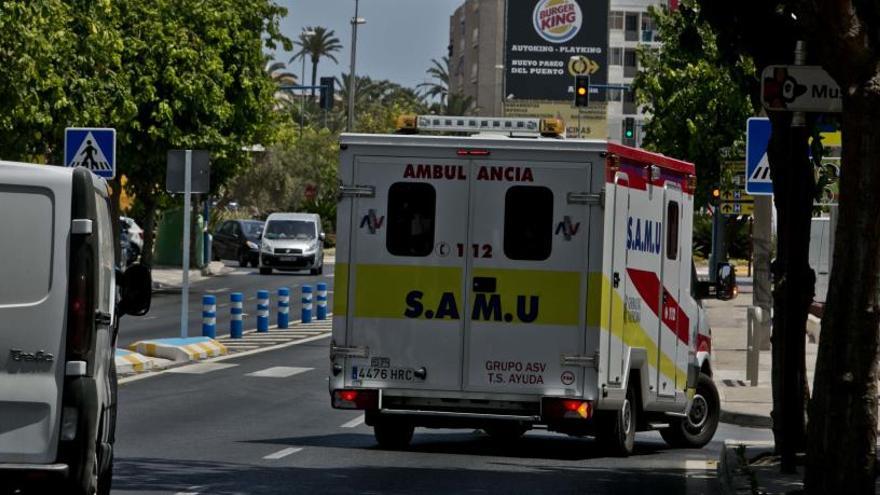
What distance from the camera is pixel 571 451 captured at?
17.9 metres

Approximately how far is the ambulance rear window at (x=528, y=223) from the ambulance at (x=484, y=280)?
11mm

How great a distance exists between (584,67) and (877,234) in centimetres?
9488

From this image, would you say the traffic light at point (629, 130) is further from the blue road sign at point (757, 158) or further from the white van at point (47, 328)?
the white van at point (47, 328)

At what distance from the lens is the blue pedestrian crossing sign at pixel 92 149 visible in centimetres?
2458

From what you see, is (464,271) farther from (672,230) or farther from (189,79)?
(189,79)

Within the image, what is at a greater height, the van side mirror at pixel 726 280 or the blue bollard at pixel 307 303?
the van side mirror at pixel 726 280

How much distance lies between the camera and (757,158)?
72.6 ft

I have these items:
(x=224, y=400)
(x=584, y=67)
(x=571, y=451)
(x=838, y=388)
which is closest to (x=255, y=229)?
(x=584, y=67)

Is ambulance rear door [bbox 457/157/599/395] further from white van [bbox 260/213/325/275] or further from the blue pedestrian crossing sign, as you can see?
white van [bbox 260/213/325/275]

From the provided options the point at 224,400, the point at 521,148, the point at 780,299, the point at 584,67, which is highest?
the point at 584,67

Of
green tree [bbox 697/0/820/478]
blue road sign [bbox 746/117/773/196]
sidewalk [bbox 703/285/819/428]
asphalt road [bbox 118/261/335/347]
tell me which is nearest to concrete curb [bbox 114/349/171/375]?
asphalt road [bbox 118/261/335/347]

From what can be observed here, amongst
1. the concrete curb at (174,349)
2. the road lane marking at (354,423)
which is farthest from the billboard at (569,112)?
the road lane marking at (354,423)

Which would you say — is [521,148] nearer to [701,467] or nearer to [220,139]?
[701,467]

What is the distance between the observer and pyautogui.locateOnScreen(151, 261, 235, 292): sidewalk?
53719 millimetres
